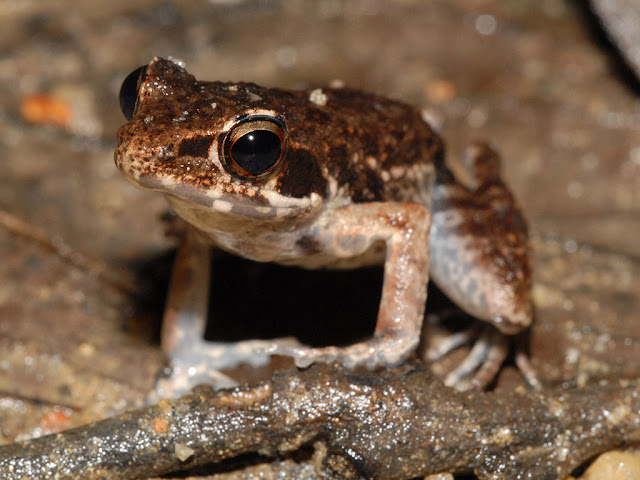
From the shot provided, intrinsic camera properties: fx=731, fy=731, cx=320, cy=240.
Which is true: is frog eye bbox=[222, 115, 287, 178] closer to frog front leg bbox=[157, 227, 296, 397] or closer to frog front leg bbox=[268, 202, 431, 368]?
frog front leg bbox=[268, 202, 431, 368]

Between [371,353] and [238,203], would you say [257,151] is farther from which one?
[371,353]

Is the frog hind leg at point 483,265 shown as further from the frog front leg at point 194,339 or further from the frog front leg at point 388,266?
the frog front leg at point 194,339

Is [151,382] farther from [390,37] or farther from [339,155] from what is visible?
[390,37]

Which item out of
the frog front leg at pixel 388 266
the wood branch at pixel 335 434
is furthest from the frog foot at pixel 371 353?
the wood branch at pixel 335 434

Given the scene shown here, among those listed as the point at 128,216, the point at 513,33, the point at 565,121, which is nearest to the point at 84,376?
the point at 128,216

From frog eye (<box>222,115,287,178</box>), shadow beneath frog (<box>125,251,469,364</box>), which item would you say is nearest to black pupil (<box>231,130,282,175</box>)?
frog eye (<box>222,115,287,178</box>)

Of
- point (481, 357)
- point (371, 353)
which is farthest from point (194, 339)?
point (481, 357)

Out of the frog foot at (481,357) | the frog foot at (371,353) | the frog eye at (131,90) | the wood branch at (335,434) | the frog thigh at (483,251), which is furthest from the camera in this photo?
the frog foot at (481,357)

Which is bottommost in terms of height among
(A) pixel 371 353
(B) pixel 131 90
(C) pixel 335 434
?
(C) pixel 335 434

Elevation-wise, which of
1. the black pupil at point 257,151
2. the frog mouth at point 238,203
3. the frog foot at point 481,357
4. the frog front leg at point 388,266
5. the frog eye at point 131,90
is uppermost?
the frog eye at point 131,90
